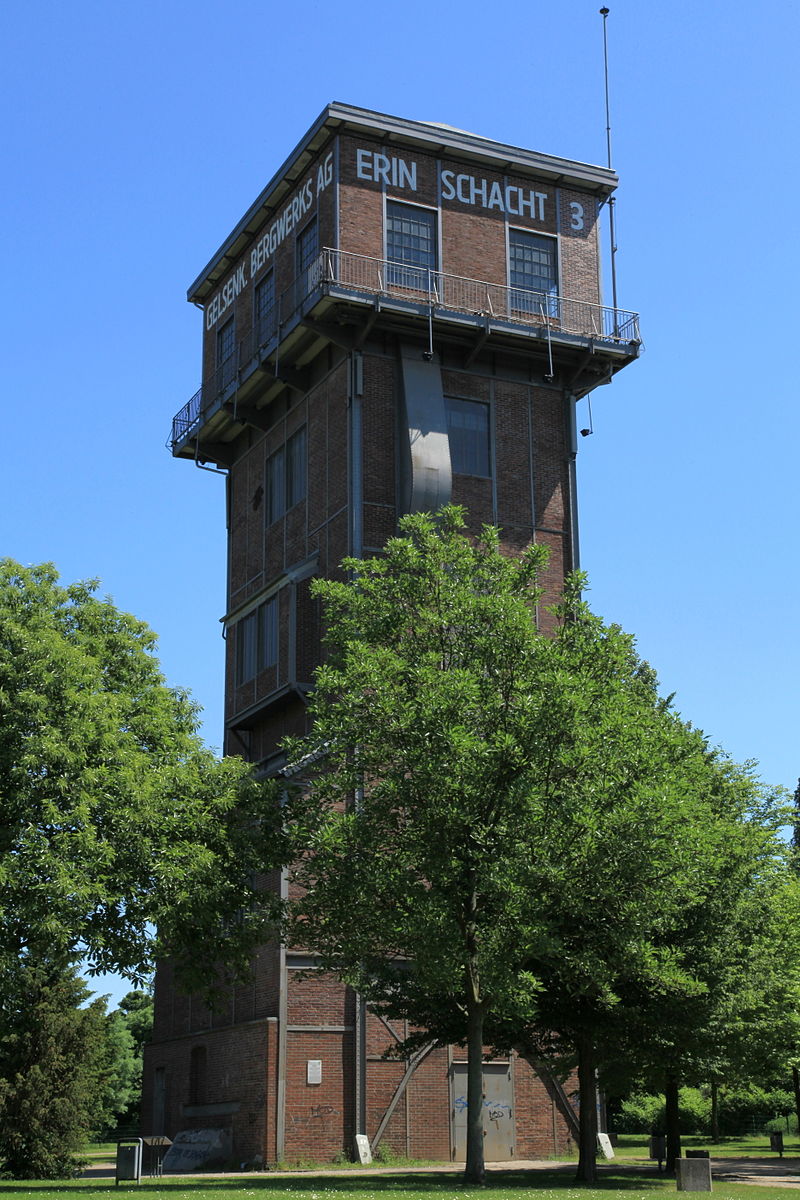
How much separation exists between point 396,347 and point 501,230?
5850 mm

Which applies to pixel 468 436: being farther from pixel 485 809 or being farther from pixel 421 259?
pixel 485 809

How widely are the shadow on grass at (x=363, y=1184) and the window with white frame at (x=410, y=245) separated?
1014 inches

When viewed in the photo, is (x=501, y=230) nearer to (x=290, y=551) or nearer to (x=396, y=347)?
(x=396, y=347)

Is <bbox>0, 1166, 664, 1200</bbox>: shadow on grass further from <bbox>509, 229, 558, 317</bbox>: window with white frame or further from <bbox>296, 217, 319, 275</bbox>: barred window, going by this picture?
<bbox>296, 217, 319, 275</bbox>: barred window

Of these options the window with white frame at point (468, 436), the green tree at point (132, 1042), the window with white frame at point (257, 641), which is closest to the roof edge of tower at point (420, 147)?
the window with white frame at point (468, 436)

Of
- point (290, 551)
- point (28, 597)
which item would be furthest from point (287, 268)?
point (28, 597)

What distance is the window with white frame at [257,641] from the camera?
4241 cm

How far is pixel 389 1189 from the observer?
2338 cm

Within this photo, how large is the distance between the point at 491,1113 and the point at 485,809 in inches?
588

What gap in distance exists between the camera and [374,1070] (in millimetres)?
35125

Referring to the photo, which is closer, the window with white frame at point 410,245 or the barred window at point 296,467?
the window with white frame at point 410,245

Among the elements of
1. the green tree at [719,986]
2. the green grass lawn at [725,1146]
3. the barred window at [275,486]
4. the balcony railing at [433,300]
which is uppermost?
the balcony railing at [433,300]

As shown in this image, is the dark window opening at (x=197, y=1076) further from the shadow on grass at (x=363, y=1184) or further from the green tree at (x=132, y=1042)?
the green tree at (x=132, y=1042)

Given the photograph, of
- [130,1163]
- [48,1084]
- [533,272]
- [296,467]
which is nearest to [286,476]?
[296,467]
